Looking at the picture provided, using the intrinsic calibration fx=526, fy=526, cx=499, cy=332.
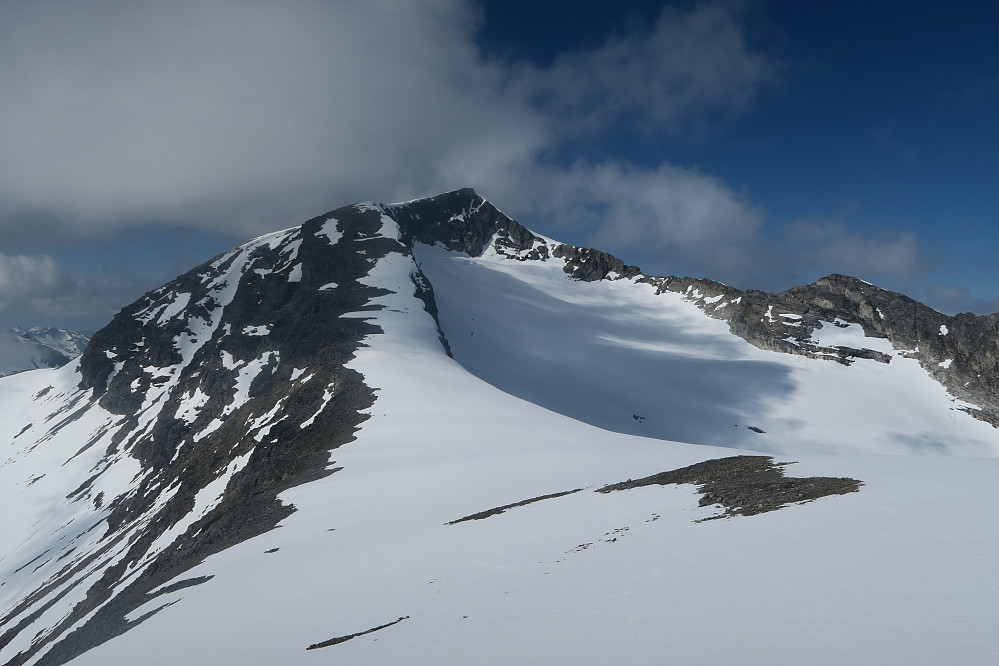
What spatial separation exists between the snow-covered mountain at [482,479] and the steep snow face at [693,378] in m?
0.69

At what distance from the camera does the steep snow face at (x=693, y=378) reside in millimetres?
79062

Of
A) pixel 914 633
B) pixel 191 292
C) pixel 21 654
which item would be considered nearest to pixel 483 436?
pixel 914 633

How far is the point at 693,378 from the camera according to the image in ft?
321

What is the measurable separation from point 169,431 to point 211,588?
66.6 meters

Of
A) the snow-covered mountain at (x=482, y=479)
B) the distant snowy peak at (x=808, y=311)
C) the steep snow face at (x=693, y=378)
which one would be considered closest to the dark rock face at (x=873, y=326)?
the distant snowy peak at (x=808, y=311)

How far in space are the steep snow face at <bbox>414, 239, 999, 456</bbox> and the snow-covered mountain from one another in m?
0.69

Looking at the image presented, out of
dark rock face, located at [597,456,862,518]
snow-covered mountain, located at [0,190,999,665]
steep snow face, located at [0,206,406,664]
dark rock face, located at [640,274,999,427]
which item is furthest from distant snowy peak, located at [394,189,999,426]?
dark rock face, located at [597,456,862,518]

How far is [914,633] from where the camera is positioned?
23.9 feet

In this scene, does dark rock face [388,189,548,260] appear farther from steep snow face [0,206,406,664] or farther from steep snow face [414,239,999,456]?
steep snow face [0,206,406,664]

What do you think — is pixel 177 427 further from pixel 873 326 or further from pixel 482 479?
pixel 873 326

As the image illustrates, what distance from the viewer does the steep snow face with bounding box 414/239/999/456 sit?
259 ft

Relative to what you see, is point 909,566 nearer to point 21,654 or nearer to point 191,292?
point 21,654

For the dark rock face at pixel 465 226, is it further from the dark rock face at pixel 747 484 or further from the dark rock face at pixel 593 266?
the dark rock face at pixel 747 484

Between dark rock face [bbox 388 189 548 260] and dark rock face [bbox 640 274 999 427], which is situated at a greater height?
dark rock face [bbox 388 189 548 260]
